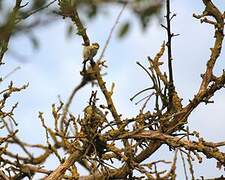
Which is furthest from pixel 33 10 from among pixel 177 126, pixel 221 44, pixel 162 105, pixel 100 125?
pixel 221 44

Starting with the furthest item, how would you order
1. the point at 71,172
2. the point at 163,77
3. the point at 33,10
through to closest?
the point at 163,77
the point at 71,172
the point at 33,10

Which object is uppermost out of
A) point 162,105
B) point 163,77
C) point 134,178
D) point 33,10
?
point 163,77

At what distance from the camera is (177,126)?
3031mm

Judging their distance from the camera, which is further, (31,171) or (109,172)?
(31,171)

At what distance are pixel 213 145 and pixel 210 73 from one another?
59cm

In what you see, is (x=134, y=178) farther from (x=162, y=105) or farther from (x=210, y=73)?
(x=210, y=73)

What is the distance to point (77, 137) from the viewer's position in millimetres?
2902

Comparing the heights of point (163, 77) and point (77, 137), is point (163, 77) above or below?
above

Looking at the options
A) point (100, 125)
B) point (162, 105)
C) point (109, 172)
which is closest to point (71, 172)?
point (109, 172)

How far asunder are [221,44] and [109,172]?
1.08 m

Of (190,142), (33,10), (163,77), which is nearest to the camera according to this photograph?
(33,10)

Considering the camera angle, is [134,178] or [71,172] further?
[71,172]

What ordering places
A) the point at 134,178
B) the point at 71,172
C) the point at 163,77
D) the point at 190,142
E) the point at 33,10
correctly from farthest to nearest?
the point at 163,77 → the point at 71,172 → the point at 134,178 → the point at 190,142 → the point at 33,10

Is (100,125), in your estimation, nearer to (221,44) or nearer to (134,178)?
(134,178)
